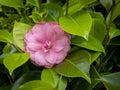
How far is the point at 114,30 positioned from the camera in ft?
2.91

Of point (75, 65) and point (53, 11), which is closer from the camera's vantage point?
point (75, 65)

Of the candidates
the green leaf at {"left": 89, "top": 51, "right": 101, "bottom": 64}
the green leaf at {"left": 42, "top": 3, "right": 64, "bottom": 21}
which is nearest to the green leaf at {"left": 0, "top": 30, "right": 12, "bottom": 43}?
the green leaf at {"left": 42, "top": 3, "right": 64, "bottom": 21}

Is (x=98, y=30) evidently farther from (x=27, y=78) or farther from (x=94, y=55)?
(x=27, y=78)

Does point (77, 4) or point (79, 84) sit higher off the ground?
point (77, 4)

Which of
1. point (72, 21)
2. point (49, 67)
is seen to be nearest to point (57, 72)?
point (49, 67)

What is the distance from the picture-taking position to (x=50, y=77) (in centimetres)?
81

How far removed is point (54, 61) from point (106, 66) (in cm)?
24

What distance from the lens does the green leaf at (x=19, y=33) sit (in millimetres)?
838

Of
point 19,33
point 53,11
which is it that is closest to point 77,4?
point 53,11

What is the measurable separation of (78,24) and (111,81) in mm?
187

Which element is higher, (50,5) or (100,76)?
(50,5)

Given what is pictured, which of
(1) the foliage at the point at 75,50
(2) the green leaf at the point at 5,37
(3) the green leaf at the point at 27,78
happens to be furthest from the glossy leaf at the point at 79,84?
(2) the green leaf at the point at 5,37

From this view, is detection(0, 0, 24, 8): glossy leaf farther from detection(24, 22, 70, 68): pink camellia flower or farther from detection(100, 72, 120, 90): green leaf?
detection(100, 72, 120, 90): green leaf

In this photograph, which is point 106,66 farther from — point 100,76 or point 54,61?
point 54,61
